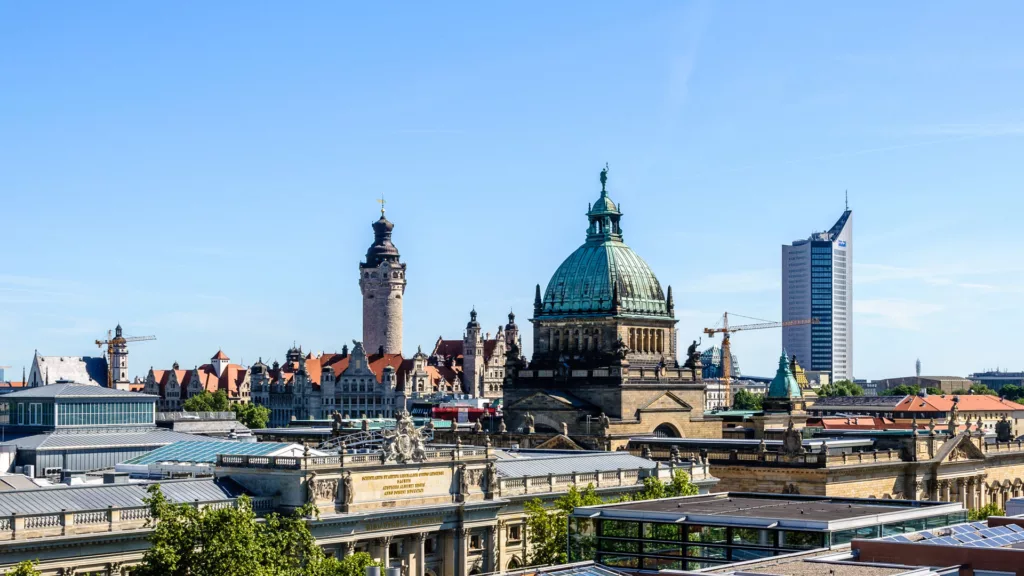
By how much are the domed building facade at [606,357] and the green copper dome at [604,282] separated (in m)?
0.08

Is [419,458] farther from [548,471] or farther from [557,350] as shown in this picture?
[557,350]

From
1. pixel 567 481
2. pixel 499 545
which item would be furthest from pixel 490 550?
pixel 567 481

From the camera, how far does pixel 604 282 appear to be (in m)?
130

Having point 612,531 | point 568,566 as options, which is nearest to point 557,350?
point 612,531

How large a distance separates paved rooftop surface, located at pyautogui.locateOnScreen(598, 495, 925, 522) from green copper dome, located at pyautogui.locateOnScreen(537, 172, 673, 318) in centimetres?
5587

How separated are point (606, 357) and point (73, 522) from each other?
219ft

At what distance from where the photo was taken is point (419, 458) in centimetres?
8375

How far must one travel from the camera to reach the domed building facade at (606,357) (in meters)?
125

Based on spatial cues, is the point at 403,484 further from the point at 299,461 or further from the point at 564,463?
the point at 564,463

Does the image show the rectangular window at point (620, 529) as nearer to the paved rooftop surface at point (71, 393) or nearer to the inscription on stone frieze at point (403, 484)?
the inscription on stone frieze at point (403, 484)

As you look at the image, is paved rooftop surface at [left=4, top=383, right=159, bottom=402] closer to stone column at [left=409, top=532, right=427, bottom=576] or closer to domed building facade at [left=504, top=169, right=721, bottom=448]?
domed building facade at [left=504, top=169, right=721, bottom=448]

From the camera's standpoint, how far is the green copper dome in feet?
424

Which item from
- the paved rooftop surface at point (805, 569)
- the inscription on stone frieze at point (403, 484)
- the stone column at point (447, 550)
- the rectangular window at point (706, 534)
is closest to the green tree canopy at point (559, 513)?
the stone column at point (447, 550)

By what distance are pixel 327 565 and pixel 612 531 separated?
11842 millimetres
